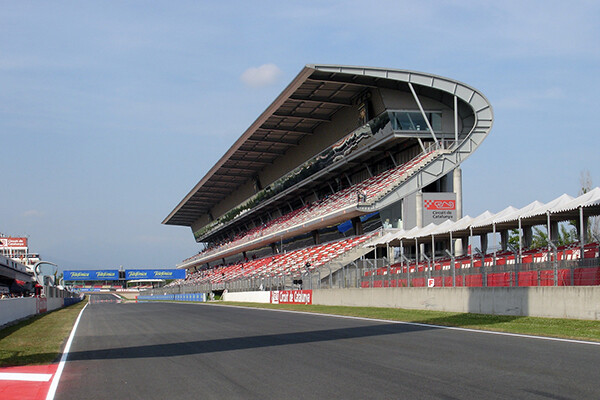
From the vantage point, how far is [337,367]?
9.33m

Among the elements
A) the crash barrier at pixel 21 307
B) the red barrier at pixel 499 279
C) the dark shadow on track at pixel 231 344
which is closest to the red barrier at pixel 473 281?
the red barrier at pixel 499 279

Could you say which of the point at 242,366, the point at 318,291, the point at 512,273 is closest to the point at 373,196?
the point at 318,291

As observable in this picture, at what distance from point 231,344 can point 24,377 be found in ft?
15.0

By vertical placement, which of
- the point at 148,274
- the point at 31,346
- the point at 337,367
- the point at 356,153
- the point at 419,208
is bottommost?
the point at 148,274

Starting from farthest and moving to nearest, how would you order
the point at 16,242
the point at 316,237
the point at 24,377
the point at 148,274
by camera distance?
A: the point at 16,242 < the point at 148,274 < the point at 316,237 < the point at 24,377

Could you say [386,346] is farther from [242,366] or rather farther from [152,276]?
[152,276]

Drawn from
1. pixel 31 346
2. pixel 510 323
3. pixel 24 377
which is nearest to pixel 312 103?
pixel 510 323

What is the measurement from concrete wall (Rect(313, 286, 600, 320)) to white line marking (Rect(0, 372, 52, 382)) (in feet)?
38.3

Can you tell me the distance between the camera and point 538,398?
667cm

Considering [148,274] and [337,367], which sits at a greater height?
[337,367]

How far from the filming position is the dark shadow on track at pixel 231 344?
12078 mm

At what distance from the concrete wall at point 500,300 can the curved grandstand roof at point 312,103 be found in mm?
17758

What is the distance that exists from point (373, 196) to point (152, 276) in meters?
90.6

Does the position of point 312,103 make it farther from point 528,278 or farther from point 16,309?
point 528,278
